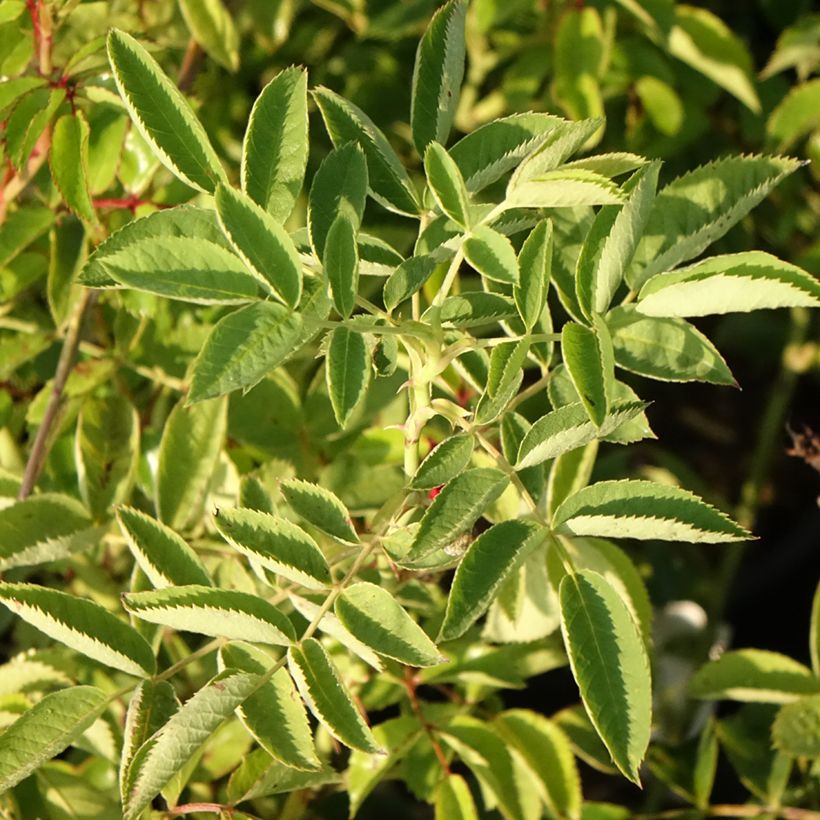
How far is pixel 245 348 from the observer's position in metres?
0.66

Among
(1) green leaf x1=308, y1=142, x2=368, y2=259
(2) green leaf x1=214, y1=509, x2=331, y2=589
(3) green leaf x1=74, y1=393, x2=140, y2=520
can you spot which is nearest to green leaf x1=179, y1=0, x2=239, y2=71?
(3) green leaf x1=74, y1=393, x2=140, y2=520

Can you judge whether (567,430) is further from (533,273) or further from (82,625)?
(82,625)

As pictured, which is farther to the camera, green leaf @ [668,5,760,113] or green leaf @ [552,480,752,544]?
green leaf @ [668,5,760,113]

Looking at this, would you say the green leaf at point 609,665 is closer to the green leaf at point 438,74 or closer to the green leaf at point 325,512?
the green leaf at point 325,512

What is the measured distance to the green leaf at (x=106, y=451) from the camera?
102 cm

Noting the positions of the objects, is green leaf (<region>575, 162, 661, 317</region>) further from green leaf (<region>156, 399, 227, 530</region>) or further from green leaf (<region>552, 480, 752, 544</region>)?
green leaf (<region>156, 399, 227, 530</region>)

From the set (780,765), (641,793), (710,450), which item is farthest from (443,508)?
(710,450)

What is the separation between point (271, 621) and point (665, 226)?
0.41m

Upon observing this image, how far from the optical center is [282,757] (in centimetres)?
76

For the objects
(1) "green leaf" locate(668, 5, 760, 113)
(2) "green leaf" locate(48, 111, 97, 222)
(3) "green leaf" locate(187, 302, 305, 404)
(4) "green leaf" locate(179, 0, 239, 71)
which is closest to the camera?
(3) "green leaf" locate(187, 302, 305, 404)

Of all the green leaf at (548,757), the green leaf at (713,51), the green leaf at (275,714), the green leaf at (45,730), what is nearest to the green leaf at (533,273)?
the green leaf at (275,714)

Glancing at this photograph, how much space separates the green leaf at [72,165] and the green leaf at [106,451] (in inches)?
8.8

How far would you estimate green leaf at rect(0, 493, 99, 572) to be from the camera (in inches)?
37.1

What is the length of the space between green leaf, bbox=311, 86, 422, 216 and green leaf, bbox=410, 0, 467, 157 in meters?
0.03
